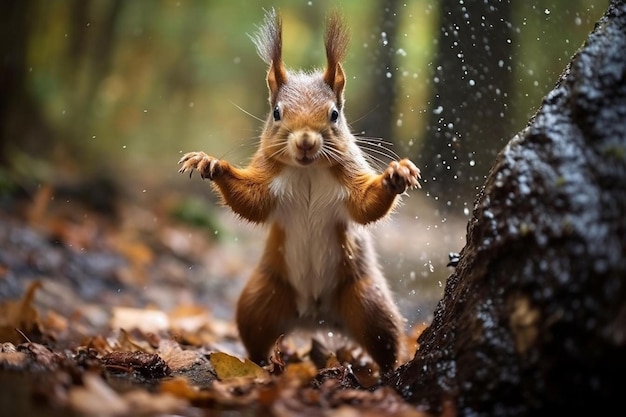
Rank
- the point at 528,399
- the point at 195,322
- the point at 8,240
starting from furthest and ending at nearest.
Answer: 1. the point at 8,240
2. the point at 195,322
3. the point at 528,399

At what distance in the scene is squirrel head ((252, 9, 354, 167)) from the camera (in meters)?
2.86

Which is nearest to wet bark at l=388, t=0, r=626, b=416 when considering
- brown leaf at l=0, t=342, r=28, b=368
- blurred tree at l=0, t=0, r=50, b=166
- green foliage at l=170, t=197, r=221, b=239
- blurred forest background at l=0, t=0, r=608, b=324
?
brown leaf at l=0, t=342, r=28, b=368

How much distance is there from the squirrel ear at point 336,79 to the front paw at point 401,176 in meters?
0.63

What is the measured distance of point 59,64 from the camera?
10648mm

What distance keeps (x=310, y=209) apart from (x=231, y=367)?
2.79ft

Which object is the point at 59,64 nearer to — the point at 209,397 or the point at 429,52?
the point at 429,52

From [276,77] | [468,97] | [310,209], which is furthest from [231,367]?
[468,97]

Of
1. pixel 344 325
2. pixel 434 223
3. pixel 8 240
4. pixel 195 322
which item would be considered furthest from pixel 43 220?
pixel 344 325

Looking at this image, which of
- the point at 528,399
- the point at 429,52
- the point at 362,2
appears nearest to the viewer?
the point at 528,399

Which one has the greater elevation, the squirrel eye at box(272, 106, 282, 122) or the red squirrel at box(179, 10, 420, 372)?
the squirrel eye at box(272, 106, 282, 122)

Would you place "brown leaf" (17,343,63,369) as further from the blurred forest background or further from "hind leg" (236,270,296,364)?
the blurred forest background

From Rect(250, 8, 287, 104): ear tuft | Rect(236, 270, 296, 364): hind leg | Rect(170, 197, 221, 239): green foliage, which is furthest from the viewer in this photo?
Rect(170, 197, 221, 239): green foliage

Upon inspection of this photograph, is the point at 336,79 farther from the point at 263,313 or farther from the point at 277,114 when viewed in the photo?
the point at 263,313

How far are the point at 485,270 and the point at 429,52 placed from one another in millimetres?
3839
